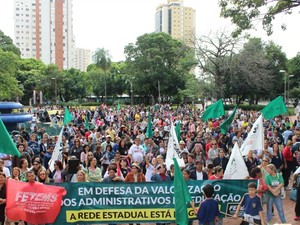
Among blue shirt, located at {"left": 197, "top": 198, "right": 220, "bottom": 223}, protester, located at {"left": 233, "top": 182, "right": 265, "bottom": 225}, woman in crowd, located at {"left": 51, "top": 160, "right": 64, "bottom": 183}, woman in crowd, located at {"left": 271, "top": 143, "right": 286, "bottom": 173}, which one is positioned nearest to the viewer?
blue shirt, located at {"left": 197, "top": 198, "right": 220, "bottom": 223}

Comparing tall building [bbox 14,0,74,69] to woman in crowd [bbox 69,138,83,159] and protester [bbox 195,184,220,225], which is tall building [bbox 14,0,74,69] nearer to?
woman in crowd [bbox 69,138,83,159]

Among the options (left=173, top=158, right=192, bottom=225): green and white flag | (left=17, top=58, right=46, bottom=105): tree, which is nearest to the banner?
(left=173, top=158, right=192, bottom=225): green and white flag

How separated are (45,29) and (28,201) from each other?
14969 cm

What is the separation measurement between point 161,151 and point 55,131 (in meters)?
10.5

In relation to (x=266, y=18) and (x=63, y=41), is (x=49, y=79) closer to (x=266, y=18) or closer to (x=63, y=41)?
(x=266, y=18)

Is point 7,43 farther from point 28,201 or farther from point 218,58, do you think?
point 28,201

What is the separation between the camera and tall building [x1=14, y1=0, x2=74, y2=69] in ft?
486

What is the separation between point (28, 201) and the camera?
7.41 m

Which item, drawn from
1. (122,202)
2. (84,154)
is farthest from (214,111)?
(122,202)

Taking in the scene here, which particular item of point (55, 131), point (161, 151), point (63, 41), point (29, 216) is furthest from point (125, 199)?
point (63, 41)

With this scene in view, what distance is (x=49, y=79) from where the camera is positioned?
75.4m

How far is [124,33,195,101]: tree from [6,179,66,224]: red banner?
188ft

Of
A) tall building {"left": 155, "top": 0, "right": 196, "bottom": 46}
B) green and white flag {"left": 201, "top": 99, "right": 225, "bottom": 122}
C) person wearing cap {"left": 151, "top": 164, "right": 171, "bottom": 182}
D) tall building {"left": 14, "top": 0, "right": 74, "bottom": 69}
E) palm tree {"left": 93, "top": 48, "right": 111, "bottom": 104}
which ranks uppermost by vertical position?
tall building {"left": 155, "top": 0, "right": 196, "bottom": 46}

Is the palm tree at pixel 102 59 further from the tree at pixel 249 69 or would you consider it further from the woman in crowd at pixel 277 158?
the woman in crowd at pixel 277 158
